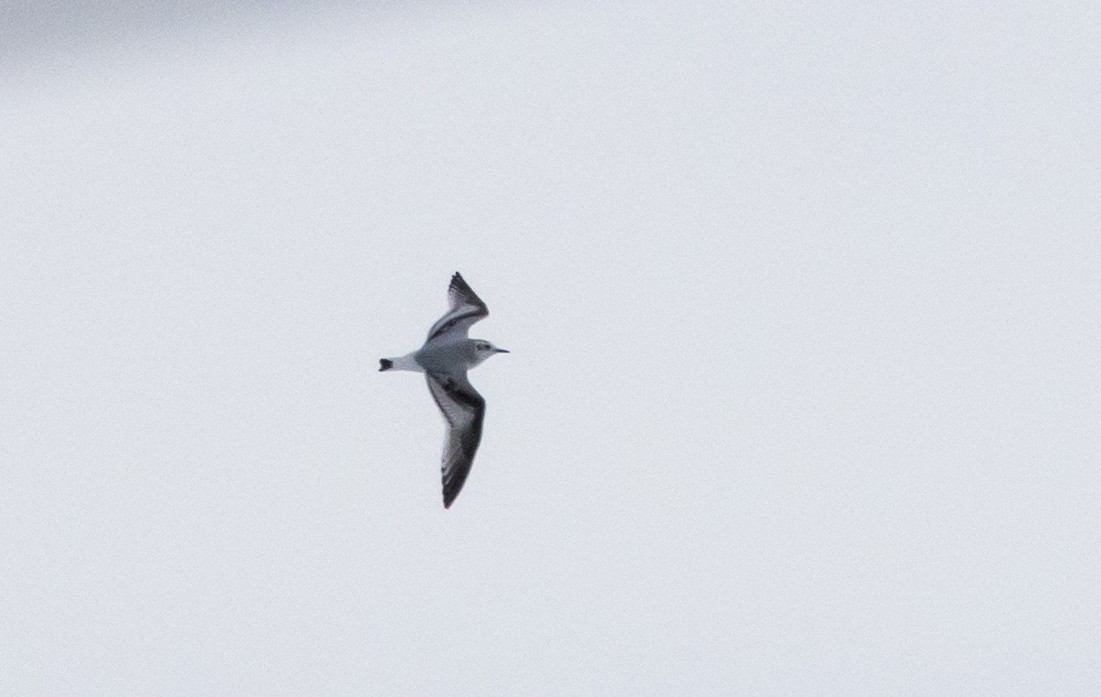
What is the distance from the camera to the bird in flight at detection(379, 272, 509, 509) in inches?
303

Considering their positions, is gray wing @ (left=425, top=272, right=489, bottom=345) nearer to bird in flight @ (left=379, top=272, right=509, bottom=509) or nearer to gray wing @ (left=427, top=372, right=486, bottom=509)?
bird in flight @ (left=379, top=272, right=509, bottom=509)

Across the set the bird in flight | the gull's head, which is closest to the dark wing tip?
the bird in flight

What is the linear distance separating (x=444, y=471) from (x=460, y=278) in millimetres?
1197

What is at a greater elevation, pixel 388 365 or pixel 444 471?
pixel 388 365

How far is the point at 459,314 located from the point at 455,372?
363 mm

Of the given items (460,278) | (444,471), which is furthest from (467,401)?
(460,278)

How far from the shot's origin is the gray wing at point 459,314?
8.15 m

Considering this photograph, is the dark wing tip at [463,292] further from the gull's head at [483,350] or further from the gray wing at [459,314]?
the gull's head at [483,350]

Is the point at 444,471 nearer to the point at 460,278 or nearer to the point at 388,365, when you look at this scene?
the point at 388,365

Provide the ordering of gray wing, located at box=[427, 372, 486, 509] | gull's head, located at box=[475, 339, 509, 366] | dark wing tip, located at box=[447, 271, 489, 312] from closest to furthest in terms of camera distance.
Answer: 1. gray wing, located at box=[427, 372, 486, 509]
2. gull's head, located at box=[475, 339, 509, 366]
3. dark wing tip, located at box=[447, 271, 489, 312]

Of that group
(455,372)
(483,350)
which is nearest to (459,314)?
(483,350)

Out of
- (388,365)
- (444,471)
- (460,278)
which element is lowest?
(444,471)

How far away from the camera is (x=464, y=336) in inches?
323

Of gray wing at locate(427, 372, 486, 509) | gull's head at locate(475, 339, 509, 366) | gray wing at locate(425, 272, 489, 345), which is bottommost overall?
gray wing at locate(427, 372, 486, 509)
